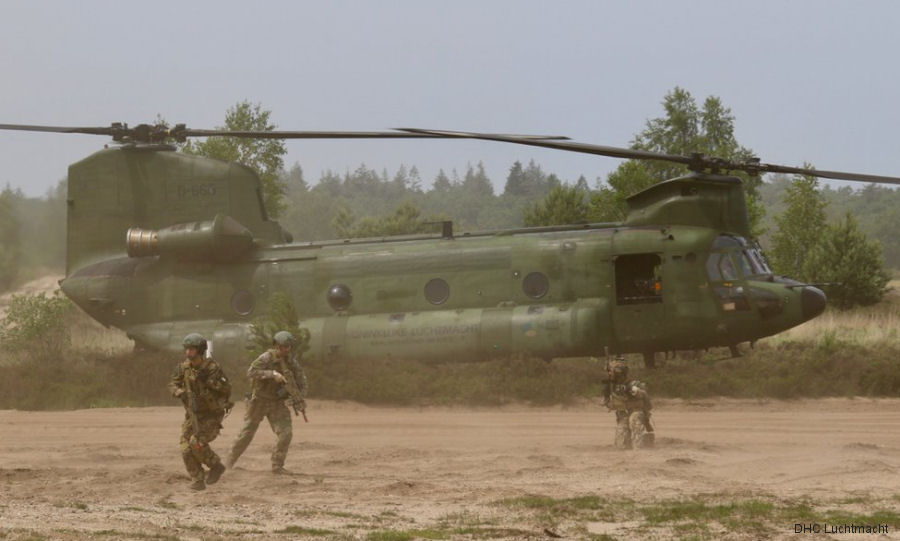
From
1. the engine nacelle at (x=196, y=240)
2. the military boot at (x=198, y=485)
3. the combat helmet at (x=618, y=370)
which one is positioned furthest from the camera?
the engine nacelle at (x=196, y=240)

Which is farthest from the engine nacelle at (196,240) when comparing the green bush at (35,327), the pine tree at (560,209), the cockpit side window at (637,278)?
the pine tree at (560,209)

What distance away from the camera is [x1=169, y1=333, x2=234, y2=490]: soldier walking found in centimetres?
1437

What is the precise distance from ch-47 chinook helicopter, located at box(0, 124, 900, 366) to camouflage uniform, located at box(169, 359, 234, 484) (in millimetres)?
7093

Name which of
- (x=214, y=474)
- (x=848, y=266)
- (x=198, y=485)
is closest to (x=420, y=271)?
(x=214, y=474)

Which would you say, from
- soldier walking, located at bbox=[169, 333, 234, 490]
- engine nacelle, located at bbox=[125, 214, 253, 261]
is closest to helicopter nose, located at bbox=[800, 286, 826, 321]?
engine nacelle, located at bbox=[125, 214, 253, 261]

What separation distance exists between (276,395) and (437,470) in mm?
2369

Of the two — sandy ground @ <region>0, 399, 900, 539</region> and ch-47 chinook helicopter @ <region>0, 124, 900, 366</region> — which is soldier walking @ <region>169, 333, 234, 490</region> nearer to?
sandy ground @ <region>0, 399, 900, 539</region>

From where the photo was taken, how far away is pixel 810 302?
22734mm

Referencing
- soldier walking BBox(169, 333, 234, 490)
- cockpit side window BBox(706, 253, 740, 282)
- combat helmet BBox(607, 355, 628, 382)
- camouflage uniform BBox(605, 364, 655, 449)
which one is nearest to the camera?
soldier walking BBox(169, 333, 234, 490)

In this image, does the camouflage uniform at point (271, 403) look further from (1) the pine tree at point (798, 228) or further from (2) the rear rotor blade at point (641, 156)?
(1) the pine tree at point (798, 228)

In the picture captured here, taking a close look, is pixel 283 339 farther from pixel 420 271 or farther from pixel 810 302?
pixel 810 302

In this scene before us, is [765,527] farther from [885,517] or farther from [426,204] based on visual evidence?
[426,204]

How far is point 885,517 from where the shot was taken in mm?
12109

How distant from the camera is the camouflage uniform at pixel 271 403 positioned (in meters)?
15.4
